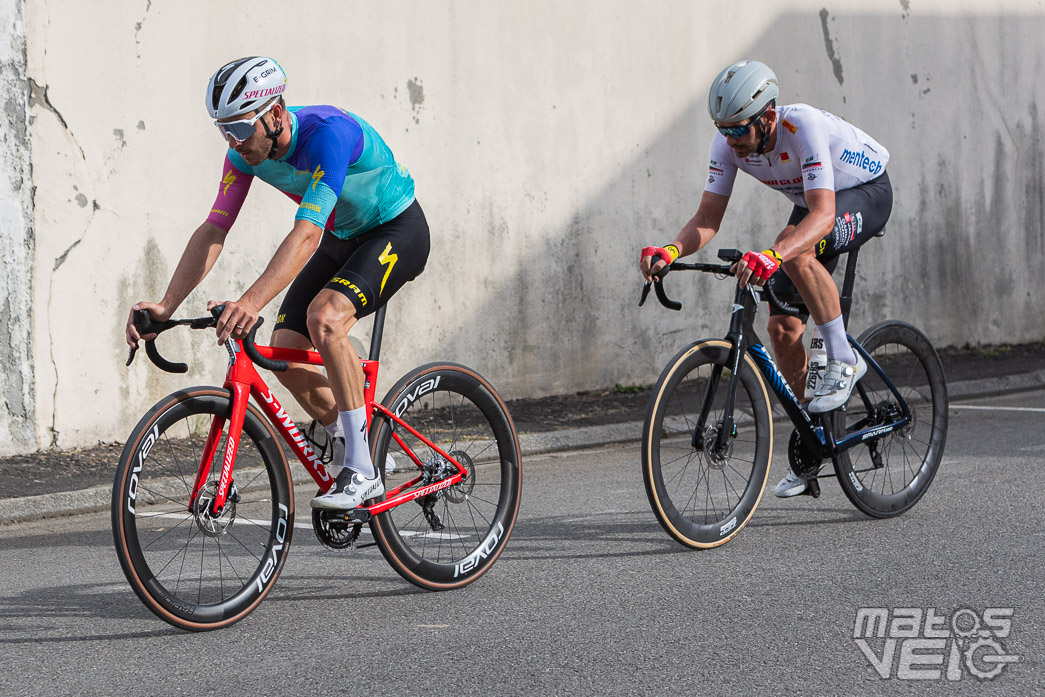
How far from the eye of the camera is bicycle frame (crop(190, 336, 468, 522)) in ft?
13.4

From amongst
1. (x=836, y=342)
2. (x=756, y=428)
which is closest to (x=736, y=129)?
(x=836, y=342)

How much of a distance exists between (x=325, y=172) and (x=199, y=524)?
1266 mm

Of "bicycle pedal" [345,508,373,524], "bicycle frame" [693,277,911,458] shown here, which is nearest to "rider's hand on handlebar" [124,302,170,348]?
"bicycle pedal" [345,508,373,524]

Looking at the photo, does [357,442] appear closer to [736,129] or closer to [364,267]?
[364,267]

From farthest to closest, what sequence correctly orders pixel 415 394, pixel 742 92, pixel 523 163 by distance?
pixel 523 163
pixel 742 92
pixel 415 394

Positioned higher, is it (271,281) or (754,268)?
(271,281)

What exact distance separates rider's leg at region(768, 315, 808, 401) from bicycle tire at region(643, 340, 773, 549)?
0.36 meters

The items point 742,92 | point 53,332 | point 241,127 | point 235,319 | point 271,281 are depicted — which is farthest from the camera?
point 53,332

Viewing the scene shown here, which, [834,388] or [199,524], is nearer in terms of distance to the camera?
[199,524]

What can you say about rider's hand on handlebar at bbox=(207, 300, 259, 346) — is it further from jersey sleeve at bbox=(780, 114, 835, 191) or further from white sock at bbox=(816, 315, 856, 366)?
white sock at bbox=(816, 315, 856, 366)

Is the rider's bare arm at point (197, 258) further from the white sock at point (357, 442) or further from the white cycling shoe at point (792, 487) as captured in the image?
the white cycling shoe at point (792, 487)

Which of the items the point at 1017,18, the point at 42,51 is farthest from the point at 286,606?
the point at 1017,18

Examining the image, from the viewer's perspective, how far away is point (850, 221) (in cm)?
537

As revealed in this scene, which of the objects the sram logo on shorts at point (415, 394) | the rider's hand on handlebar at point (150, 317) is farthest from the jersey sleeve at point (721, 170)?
the rider's hand on handlebar at point (150, 317)
